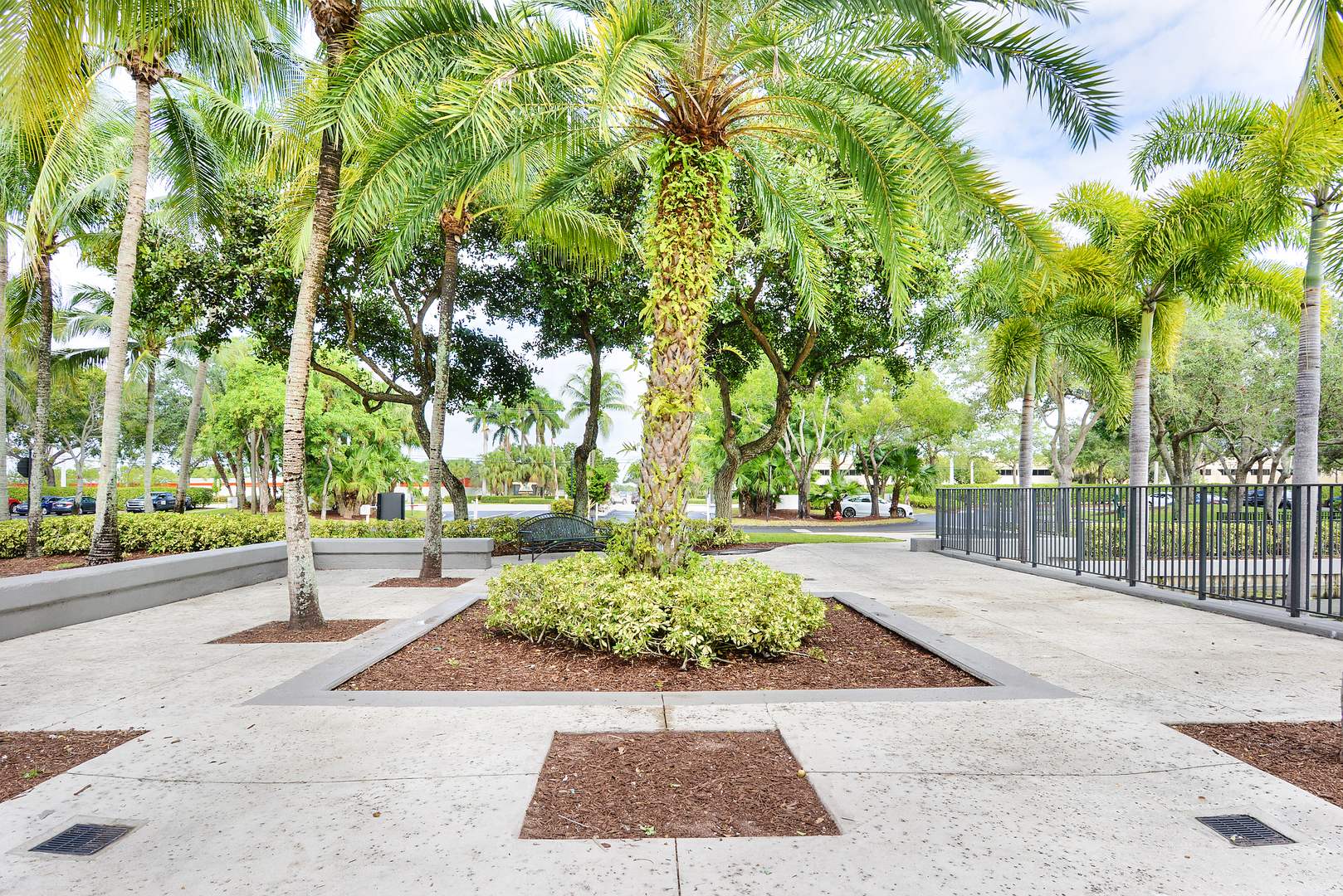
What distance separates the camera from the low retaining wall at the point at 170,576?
7.18 m

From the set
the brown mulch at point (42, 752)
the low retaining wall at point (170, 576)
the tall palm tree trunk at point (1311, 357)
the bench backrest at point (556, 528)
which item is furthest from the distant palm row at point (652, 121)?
the bench backrest at point (556, 528)

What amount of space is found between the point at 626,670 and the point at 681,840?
2.59 metres

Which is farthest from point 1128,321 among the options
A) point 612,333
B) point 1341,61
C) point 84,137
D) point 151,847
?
point 84,137

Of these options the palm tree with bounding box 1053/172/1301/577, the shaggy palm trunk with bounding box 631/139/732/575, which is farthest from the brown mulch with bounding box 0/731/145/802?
the palm tree with bounding box 1053/172/1301/577

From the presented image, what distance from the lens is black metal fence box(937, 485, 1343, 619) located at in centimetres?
760

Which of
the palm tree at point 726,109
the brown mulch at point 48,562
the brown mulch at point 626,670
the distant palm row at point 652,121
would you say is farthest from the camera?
the brown mulch at point 48,562

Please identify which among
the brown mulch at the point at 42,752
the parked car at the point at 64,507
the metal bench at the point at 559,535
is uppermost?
the metal bench at the point at 559,535

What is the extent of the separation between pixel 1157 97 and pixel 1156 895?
1443cm

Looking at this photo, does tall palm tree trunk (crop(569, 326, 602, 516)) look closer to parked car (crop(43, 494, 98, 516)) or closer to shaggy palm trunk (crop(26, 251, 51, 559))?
shaggy palm trunk (crop(26, 251, 51, 559))

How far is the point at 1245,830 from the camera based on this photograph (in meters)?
2.99

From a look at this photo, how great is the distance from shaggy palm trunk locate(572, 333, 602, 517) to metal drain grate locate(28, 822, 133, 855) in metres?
13.2

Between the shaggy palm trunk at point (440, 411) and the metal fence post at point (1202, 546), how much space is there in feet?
34.5

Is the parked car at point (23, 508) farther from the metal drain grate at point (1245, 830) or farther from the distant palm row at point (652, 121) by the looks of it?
the metal drain grate at point (1245, 830)

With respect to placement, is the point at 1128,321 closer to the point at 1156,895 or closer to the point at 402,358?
the point at 1156,895
